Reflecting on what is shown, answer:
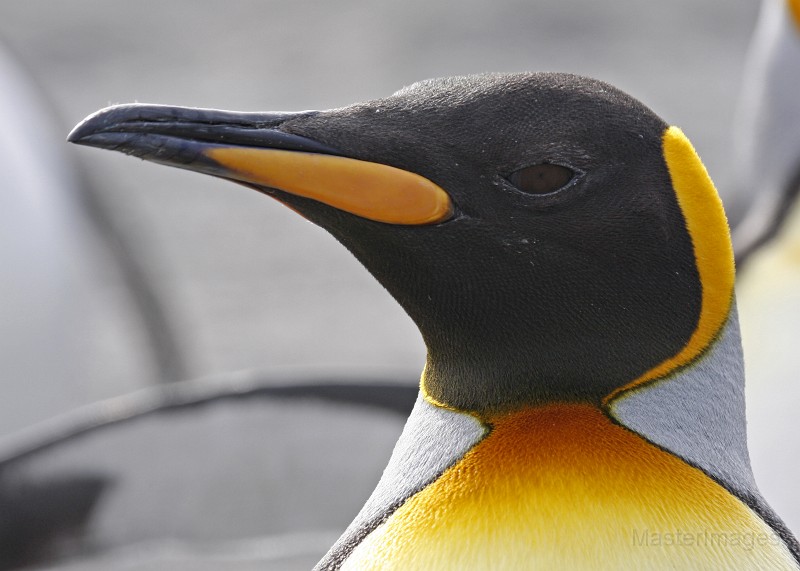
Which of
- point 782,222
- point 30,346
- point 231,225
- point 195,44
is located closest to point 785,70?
point 782,222

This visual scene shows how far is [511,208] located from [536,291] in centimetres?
5

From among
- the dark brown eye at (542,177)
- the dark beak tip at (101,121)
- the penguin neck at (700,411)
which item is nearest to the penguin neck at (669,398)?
the penguin neck at (700,411)

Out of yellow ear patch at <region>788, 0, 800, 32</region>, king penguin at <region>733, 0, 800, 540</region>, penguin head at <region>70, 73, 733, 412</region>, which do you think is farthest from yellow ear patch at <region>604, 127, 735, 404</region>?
yellow ear patch at <region>788, 0, 800, 32</region>

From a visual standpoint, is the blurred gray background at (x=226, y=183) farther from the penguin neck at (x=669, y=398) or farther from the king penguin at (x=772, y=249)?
the penguin neck at (x=669, y=398)

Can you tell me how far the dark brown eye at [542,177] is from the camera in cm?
67

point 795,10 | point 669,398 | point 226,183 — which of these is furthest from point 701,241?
point 226,183

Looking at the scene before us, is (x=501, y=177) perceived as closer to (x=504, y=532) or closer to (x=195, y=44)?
(x=504, y=532)

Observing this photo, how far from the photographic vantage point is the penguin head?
0.65 metres

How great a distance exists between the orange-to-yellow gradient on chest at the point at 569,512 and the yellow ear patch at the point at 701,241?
0.04 metres

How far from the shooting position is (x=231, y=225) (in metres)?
3.52

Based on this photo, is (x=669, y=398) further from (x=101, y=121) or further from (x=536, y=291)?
(x=101, y=121)

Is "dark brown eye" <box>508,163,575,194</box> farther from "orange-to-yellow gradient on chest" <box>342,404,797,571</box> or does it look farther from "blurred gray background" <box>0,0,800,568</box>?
"blurred gray background" <box>0,0,800,568</box>

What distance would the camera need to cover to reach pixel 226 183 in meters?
3.96

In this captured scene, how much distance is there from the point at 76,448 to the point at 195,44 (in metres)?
3.54
